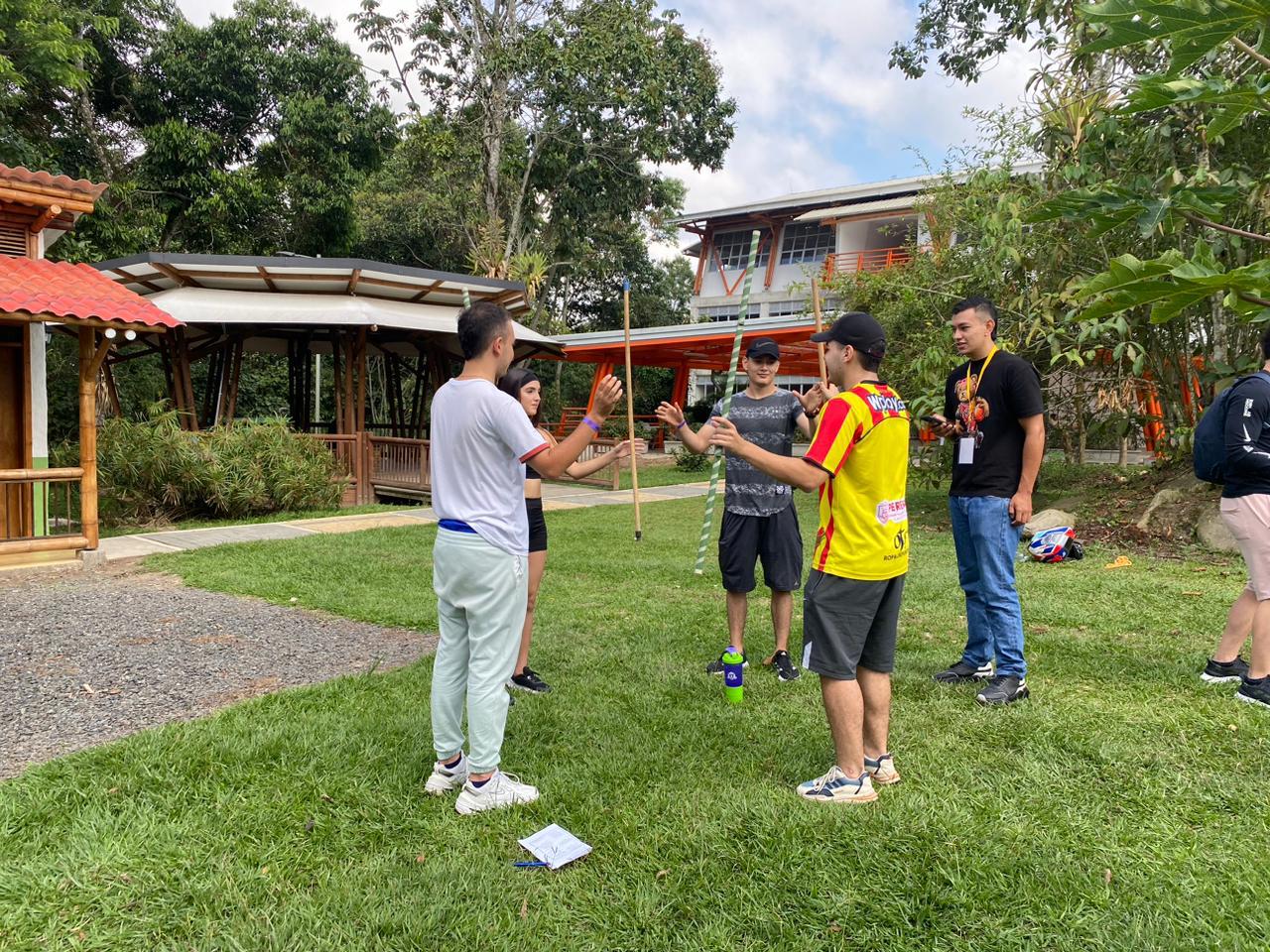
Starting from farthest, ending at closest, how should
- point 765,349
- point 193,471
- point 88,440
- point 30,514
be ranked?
1. point 193,471
2. point 30,514
3. point 88,440
4. point 765,349

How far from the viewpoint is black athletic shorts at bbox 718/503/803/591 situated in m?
4.51

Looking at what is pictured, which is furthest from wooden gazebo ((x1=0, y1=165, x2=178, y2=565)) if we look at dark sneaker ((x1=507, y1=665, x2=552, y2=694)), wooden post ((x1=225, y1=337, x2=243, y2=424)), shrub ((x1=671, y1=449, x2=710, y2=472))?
shrub ((x1=671, y1=449, x2=710, y2=472))

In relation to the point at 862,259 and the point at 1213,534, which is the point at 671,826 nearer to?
the point at 1213,534

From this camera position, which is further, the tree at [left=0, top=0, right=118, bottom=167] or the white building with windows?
the white building with windows

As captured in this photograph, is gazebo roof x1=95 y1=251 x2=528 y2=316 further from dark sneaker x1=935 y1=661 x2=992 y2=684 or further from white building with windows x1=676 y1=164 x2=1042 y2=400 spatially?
white building with windows x1=676 y1=164 x2=1042 y2=400

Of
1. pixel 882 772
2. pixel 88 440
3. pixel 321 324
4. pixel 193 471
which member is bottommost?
pixel 882 772

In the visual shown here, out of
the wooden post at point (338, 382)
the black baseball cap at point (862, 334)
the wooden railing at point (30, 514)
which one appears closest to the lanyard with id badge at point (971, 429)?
the black baseball cap at point (862, 334)

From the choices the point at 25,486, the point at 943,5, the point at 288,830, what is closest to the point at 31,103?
the point at 25,486

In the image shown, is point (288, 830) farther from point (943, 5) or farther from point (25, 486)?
point (943, 5)

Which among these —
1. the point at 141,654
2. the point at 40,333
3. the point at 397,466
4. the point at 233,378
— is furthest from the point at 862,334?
the point at 233,378

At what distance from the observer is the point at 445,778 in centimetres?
320

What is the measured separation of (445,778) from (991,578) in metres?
2.88

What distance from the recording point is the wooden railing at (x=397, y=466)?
13.0m

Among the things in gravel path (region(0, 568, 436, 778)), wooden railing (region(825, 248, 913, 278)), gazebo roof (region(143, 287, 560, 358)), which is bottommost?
gravel path (region(0, 568, 436, 778))
